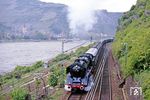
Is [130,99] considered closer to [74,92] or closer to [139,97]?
[139,97]

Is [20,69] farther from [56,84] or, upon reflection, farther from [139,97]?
[139,97]

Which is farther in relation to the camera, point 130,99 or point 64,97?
point 64,97

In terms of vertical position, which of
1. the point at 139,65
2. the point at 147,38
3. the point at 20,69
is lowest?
the point at 20,69

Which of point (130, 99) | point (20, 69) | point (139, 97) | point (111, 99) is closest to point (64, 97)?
point (111, 99)

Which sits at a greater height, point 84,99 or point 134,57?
point 134,57

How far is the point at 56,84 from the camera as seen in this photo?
1817 inches

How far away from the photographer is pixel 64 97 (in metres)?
36.2

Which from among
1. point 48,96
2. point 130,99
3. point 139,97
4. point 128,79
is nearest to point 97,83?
point 128,79

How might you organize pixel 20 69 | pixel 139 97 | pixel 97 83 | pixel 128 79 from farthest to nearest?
pixel 20 69, pixel 97 83, pixel 128 79, pixel 139 97

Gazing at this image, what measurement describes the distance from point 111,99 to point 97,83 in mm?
9952

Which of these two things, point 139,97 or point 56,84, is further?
point 56,84

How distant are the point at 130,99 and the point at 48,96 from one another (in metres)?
9.43

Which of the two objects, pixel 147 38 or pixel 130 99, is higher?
pixel 147 38

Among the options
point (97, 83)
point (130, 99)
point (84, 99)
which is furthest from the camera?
point (97, 83)
